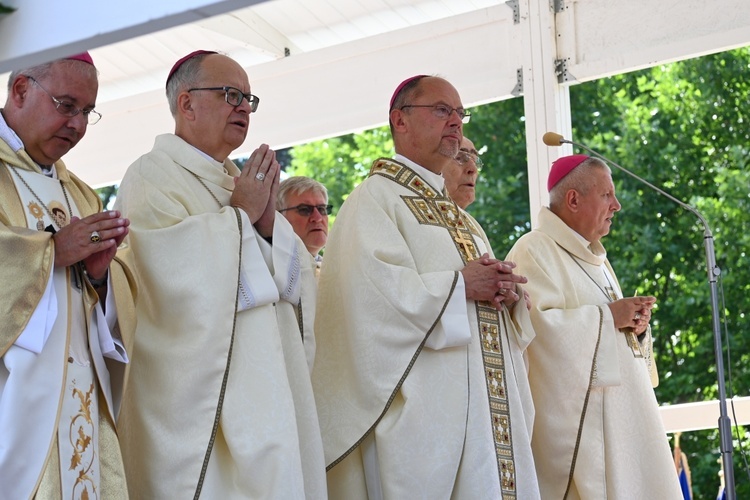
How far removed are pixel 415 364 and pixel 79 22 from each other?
2.76 metres

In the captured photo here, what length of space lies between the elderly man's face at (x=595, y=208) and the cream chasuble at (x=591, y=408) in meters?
0.48

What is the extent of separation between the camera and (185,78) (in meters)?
5.02

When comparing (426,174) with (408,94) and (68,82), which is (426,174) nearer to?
(408,94)

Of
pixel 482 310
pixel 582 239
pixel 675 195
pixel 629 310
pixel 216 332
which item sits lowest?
pixel 216 332

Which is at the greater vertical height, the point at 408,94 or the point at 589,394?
the point at 408,94

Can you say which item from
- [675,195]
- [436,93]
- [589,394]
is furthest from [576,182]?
[675,195]

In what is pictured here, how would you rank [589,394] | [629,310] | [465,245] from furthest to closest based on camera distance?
[629,310], [589,394], [465,245]

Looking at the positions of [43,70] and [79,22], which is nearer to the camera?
[79,22]

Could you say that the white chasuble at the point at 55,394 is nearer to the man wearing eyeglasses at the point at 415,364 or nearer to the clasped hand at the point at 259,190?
the clasped hand at the point at 259,190

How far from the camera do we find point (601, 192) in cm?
672

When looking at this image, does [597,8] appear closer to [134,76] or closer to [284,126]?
[284,126]

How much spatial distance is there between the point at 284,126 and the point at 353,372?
16.3 feet

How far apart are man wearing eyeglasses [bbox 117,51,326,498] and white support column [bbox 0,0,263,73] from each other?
1864 mm

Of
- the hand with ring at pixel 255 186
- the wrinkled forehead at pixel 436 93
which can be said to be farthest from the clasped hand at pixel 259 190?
the wrinkled forehead at pixel 436 93
